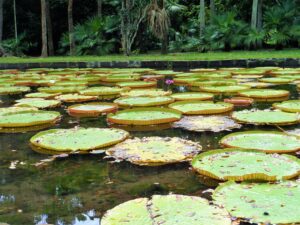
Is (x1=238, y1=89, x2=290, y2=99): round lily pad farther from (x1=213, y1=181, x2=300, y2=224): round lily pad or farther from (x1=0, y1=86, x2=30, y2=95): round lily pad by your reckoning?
(x1=0, y1=86, x2=30, y2=95): round lily pad

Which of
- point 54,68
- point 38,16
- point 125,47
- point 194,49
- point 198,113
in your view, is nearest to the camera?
point 198,113

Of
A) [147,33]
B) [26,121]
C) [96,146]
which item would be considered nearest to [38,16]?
[147,33]

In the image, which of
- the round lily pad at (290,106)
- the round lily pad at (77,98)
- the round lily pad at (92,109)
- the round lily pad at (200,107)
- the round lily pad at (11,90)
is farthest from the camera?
the round lily pad at (11,90)

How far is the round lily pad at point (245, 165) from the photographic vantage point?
9.07 feet

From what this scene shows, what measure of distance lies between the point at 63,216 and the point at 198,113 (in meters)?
2.86

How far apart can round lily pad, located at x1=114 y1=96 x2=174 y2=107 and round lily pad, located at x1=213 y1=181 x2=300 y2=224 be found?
3.18m

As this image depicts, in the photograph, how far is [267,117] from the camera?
4.68 meters

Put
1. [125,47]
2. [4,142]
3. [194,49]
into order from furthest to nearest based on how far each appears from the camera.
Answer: [194,49] → [125,47] → [4,142]

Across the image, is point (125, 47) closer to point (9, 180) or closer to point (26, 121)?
point (26, 121)

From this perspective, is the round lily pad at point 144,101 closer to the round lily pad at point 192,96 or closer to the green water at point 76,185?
the round lily pad at point 192,96

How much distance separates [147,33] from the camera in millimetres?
17281

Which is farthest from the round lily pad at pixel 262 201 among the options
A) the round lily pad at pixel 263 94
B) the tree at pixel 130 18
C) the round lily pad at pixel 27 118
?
the tree at pixel 130 18

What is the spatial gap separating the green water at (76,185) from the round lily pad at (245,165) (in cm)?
10

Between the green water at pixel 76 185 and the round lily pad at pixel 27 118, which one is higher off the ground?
the round lily pad at pixel 27 118
